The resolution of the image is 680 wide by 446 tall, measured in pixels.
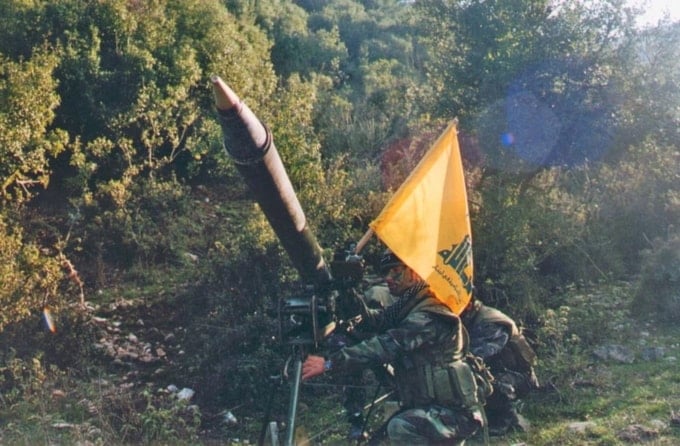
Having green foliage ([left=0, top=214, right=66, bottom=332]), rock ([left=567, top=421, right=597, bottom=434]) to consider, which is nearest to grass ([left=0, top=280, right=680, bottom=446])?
rock ([left=567, top=421, right=597, bottom=434])

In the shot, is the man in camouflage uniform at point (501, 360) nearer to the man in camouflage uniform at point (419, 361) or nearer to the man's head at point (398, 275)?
the man in camouflage uniform at point (419, 361)

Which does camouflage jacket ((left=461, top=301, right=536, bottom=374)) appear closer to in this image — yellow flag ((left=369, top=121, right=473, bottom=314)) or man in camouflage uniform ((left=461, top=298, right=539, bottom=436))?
man in camouflage uniform ((left=461, top=298, right=539, bottom=436))

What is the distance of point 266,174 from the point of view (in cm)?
525

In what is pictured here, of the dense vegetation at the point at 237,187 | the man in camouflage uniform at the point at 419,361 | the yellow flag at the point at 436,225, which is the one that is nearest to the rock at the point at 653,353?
the dense vegetation at the point at 237,187

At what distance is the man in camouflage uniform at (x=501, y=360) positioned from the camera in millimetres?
7129

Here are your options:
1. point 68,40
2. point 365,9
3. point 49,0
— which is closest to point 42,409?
point 68,40

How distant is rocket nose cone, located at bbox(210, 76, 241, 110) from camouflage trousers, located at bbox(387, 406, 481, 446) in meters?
2.66

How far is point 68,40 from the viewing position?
1432 centimetres

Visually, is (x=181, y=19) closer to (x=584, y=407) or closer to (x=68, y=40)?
(x=68, y=40)

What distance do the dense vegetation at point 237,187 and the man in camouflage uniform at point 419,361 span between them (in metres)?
2.51

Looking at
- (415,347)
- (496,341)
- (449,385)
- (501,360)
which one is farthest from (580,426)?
(415,347)

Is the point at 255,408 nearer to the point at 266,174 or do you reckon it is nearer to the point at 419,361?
the point at 419,361

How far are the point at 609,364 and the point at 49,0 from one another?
11.6m

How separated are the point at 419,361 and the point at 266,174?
191cm
